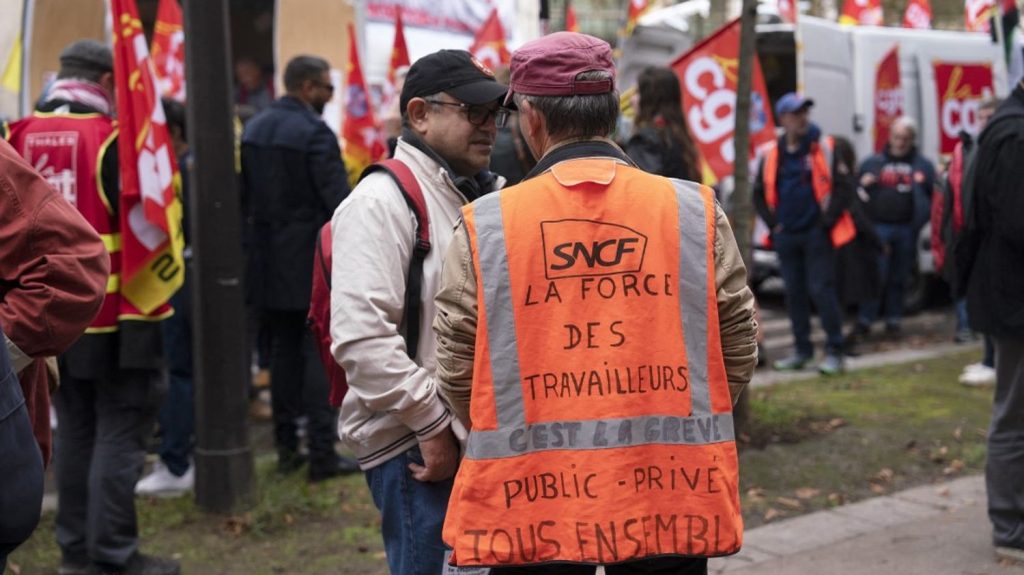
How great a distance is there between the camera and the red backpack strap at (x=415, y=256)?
2.85 metres

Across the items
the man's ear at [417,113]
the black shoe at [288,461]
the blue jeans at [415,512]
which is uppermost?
the man's ear at [417,113]

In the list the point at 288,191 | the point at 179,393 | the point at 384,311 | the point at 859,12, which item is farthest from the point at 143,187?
the point at 859,12

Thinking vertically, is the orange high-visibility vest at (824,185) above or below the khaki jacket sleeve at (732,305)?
below

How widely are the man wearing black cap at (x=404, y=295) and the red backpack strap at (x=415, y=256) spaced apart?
0.01 meters

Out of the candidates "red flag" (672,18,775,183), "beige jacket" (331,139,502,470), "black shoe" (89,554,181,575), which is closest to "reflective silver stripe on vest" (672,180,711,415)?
"beige jacket" (331,139,502,470)

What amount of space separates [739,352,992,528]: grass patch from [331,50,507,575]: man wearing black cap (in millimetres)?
2879

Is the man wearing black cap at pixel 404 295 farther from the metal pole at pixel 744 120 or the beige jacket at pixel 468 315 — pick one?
the metal pole at pixel 744 120

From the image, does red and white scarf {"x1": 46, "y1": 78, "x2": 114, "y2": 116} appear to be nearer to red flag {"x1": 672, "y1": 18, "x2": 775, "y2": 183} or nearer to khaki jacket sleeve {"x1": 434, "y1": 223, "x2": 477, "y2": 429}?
khaki jacket sleeve {"x1": 434, "y1": 223, "x2": 477, "y2": 429}

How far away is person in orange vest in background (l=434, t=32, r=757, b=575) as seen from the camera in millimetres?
2355

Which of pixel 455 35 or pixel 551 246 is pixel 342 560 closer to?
pixel 551 246

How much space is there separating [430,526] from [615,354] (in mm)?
753

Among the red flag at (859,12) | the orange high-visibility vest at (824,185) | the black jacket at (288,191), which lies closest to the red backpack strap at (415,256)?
the black jacket at (288,191)

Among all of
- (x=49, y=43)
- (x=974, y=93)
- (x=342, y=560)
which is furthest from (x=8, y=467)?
(x=974, y=93)

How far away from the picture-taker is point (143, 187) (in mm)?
4598
